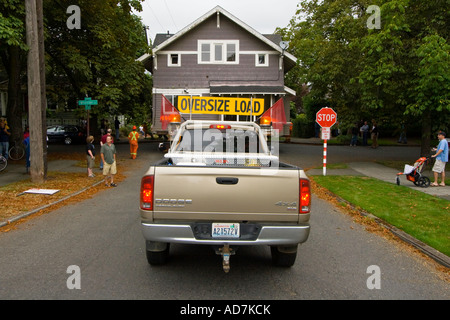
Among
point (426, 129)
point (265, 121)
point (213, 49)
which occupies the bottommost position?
point (426, 129)

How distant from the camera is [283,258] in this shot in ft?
16.4

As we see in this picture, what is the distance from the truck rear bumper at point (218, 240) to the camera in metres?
4.17

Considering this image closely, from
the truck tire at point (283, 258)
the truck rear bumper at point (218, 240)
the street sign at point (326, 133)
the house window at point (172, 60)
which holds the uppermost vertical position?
the house window at point (172, 60)

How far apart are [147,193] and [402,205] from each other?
23.8 feet

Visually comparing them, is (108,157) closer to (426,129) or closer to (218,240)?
(218,240)

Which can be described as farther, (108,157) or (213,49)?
(213,49)

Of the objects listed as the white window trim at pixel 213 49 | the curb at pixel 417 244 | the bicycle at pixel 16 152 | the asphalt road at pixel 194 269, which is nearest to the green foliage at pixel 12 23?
the bicycle at pixel 16 152

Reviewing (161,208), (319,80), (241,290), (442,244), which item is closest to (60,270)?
(161,208)

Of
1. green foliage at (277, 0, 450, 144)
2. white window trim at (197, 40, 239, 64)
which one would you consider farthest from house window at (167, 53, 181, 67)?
green foliage at (277, 0, 450, 144)

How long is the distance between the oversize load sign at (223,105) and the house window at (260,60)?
19.2m

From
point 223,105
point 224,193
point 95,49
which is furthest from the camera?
point 95,49

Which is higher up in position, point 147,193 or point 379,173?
point 147,193

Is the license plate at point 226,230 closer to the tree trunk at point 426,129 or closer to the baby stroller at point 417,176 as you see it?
the baby stroller at point 417,176

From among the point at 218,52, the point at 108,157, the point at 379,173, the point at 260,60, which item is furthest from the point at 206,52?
the point at 108,157
